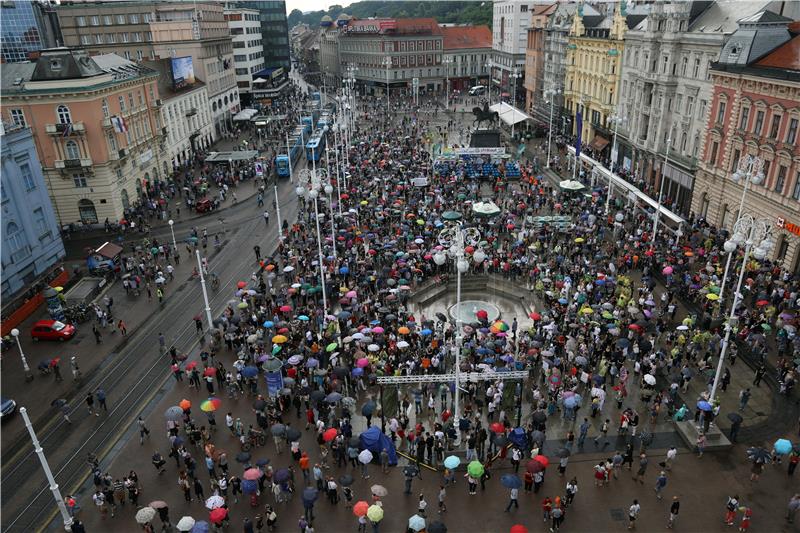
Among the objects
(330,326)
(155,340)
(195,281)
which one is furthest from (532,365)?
(195,281)

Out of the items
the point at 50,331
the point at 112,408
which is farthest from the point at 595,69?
the point at 112,408

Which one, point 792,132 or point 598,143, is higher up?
point 792,132

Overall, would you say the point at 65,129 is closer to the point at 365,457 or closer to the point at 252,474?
the point at 252,474

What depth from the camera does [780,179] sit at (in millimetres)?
36406

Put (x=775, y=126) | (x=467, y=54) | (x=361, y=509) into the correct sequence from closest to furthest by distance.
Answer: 1. (x=361, y=509)
2. (x=775, y=126)
3. (x=467, y=54)

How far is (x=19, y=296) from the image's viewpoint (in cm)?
3666

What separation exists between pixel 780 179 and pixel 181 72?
6499 cm

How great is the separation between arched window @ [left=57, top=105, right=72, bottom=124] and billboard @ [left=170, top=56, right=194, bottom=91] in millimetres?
25695

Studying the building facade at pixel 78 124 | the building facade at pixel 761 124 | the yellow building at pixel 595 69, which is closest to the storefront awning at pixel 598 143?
the yellow building at pixel 595 69

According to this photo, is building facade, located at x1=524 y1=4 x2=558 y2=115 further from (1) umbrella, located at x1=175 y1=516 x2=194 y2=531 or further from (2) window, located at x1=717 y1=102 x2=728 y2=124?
(1) umbrella, located at x1=175 y1=516 x2=194 y2=531

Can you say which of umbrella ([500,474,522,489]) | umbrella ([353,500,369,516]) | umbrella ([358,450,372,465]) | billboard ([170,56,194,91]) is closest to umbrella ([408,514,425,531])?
umbrella ([353,500,369,516])

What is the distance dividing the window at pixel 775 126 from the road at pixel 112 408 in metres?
35.4

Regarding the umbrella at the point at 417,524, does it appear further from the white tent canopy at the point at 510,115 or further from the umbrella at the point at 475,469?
the white tent canopy at the point at 510,115

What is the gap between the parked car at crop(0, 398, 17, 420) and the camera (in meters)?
25.3
